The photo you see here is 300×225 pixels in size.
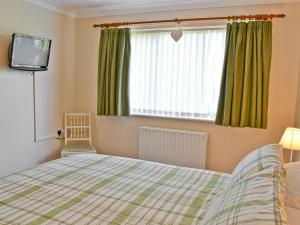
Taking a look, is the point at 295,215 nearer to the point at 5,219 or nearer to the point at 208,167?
the point at 5,219

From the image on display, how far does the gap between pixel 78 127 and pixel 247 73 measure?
2424mm

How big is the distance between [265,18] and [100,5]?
6.92 feet

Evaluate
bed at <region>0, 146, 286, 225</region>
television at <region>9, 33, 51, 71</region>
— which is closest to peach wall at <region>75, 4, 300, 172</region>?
television at <region>9, 33, 51, 71</region>

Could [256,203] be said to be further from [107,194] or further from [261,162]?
[107,194]

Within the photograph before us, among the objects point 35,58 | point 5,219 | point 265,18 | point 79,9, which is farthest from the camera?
point 79,9

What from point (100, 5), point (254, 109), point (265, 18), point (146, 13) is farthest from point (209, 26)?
point (100, 5)

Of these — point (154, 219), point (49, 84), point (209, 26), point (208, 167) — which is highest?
point (209, 26)

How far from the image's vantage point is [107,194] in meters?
1.70

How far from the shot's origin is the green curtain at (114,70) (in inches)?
139

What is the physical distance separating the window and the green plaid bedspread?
4.22 feet

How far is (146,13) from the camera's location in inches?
136

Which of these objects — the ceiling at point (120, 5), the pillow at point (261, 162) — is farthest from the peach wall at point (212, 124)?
the pillow at point (261, 162)

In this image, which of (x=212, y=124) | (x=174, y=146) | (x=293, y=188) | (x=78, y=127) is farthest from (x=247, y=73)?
(x=78, y=127)

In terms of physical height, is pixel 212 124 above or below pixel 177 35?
below
